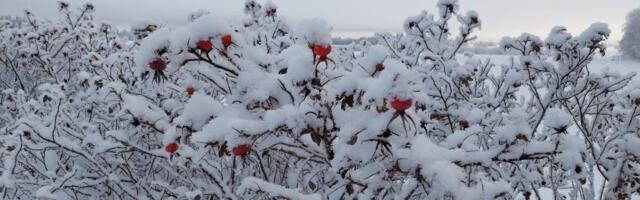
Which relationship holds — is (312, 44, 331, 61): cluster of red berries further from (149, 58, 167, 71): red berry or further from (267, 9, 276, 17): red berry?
(267, 9, 276, 17): red berry

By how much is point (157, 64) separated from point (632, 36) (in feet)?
152

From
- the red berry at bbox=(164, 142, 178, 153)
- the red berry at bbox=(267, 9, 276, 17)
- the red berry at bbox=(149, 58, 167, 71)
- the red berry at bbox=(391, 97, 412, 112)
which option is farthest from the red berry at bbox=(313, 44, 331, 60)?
the red berry at bbox=(267, 9, 276, 17)

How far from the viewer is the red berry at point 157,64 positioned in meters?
1.65

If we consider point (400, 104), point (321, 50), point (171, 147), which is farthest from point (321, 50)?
point (171, 147)

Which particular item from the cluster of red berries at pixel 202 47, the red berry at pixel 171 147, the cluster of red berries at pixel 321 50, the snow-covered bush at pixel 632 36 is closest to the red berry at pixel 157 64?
the cluster of red berries at pixel 202 47

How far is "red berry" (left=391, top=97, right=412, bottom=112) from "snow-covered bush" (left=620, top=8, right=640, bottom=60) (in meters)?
44.6

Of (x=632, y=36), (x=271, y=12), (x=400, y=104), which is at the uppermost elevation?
(x=632, y=36)

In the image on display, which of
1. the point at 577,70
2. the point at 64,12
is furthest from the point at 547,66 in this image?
the point at 64,12

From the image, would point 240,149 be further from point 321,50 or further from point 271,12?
point 271,12

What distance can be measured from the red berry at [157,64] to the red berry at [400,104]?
796 mm

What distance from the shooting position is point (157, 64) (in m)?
1.65

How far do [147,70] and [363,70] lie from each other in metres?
0.76

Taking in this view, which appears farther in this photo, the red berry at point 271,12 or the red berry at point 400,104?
the red berry at point 271,12

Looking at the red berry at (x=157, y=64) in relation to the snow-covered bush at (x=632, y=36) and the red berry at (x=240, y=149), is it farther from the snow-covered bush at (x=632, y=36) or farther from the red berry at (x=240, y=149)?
the snow-covered bush at (x=632, y=36)
